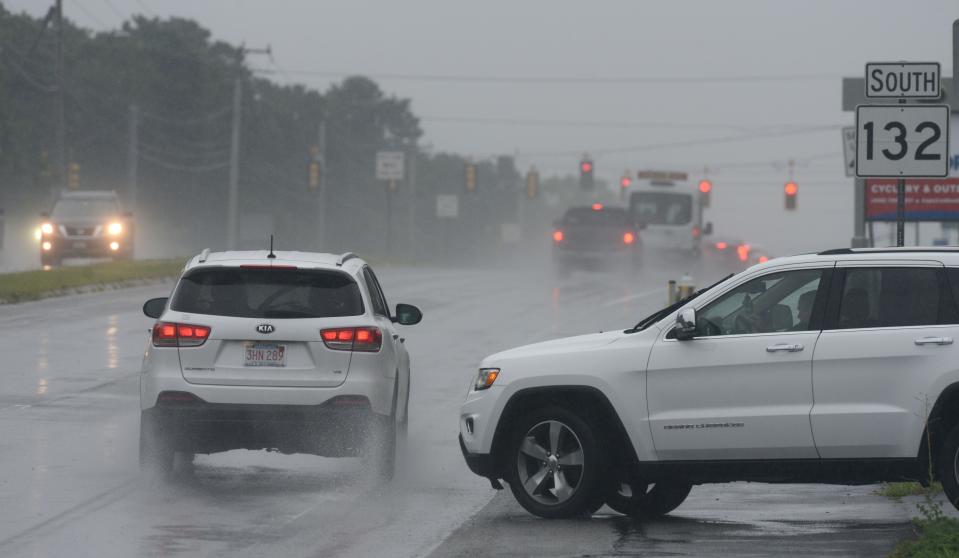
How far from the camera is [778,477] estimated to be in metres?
9.79

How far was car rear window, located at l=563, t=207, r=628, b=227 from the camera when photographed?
152ft

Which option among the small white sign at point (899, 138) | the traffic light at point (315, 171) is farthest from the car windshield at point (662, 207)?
the small white sign at point (899, 138)

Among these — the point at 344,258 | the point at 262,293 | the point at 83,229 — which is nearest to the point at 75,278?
the point at 83,229

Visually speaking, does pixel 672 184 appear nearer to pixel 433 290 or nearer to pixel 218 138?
pixel 433 290

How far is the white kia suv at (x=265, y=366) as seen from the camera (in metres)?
11.1

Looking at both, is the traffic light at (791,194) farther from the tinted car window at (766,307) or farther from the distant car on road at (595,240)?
the tinted car window at (766,307)

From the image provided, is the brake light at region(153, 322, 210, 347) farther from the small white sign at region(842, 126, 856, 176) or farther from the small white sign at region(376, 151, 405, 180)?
the small white sign at region(376, 151, 405, 180)

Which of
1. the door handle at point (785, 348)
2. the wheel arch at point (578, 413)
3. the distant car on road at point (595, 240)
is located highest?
the distant car on road at point (595, 240)

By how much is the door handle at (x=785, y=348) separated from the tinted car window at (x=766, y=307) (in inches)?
6.6

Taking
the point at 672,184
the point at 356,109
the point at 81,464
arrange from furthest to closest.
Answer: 1. the point at 356,109
2. the point at 672,184
3. the point at 81,464

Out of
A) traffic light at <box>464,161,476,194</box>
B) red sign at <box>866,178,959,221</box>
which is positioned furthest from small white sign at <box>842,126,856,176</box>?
traffic light at <box>464,161,476,194</box>

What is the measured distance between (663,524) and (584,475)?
2.20 feet

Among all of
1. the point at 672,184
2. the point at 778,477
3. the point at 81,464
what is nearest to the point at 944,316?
the point at 778,477

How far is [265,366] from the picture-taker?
1122 centimetres
